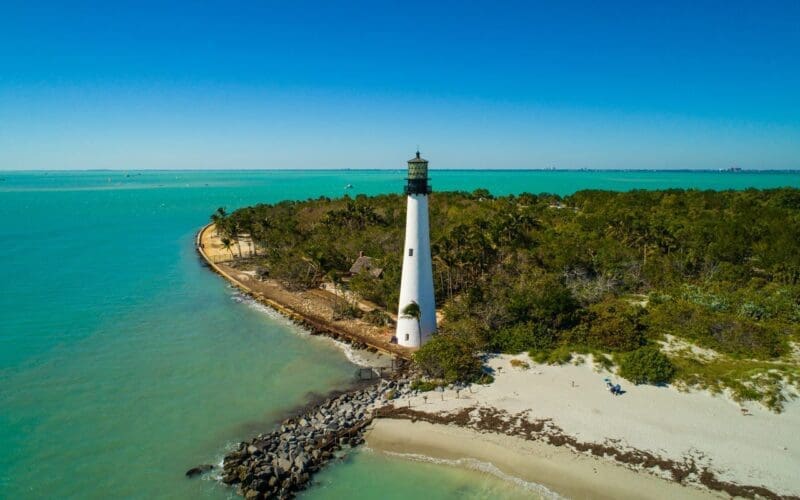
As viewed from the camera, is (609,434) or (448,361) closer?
(609,434)

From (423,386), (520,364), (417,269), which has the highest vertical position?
(417,269)

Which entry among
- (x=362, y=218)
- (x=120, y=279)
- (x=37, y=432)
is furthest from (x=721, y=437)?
(x=120, y=279)

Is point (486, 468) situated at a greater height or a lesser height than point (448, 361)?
lesser

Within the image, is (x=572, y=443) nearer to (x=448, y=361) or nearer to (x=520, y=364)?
(x=520, y=364)

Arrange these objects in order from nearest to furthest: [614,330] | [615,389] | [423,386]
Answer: [615,389] < [423,386] < [614,330]

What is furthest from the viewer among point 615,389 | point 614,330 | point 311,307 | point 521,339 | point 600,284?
point 311,307

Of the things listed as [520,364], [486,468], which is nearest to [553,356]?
[520,364]

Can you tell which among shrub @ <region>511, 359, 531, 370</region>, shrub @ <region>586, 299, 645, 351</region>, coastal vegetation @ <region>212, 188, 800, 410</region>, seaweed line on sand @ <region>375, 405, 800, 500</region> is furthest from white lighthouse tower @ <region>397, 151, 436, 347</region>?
shrub @ <region>586, 299, 645, 351</region>

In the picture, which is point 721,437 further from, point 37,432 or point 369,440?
point 37,432
